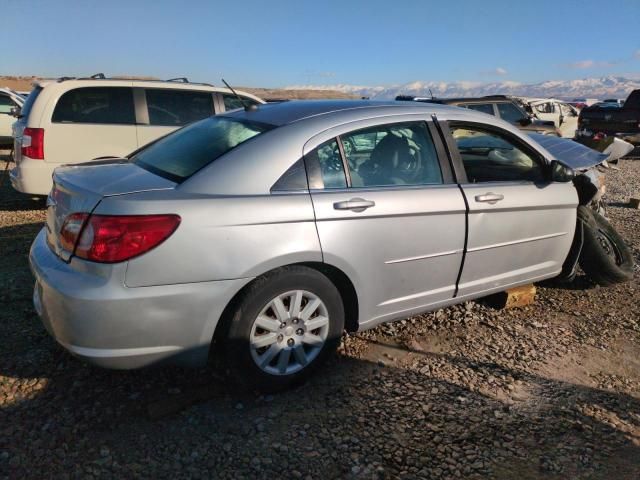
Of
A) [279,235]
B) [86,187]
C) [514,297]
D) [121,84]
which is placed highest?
[121,84]

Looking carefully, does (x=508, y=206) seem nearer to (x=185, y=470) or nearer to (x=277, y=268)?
(x=277, y=268)

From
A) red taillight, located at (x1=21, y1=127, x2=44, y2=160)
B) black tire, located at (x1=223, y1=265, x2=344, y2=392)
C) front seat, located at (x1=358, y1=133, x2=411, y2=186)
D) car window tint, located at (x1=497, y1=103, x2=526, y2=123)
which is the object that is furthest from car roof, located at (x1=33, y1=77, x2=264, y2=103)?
car window tint, located at (x1=497, y1=103, x2=526, y2=123)

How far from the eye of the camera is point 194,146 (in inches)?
122

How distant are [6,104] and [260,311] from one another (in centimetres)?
1198

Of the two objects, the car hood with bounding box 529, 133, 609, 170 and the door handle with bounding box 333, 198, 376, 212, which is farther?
the car hood with bounding box 529, 133, 609, 170

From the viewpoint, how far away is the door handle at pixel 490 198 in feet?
11.0

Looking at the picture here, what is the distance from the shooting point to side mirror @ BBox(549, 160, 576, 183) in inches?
148

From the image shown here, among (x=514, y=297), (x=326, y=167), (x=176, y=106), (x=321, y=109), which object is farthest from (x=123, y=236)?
(x=176, y=106)

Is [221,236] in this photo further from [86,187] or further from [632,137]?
[632,137]

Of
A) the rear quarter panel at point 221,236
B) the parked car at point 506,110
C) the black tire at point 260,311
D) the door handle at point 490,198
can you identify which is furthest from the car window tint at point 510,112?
the rear quarter panel at point 221,236

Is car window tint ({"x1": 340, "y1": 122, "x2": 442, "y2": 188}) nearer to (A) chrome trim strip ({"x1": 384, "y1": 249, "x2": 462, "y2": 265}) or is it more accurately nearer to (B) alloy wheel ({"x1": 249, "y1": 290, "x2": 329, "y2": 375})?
(A) chrome trim strip ({"x1": 384, "y1": 249, "x2": 462, "y2": 265})

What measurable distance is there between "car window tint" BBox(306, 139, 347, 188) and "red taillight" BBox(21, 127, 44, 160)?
4.88m

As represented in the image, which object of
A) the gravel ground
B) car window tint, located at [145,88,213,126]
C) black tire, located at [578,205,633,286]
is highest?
car window tint, located at [145,88,213,126]

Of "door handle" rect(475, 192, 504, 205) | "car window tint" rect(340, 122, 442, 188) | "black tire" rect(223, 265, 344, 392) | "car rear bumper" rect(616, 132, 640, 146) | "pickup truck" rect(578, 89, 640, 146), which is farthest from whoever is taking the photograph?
"pickup truck" rect(578, 89, 640, 146)
